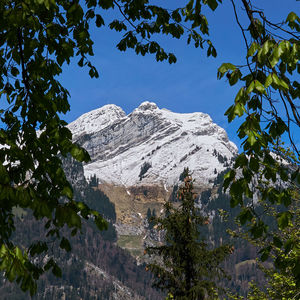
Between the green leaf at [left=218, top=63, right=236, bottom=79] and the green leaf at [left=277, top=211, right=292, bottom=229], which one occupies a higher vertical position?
the green leaf at [left=218, top=63, right=236, bottom=79]

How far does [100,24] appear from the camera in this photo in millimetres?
7367

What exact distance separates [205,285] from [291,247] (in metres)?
18.7

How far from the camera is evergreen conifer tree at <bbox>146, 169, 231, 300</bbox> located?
2242 cm

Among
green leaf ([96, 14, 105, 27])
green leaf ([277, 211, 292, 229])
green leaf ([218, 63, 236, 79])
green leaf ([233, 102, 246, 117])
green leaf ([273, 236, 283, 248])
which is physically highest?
green leaf ([96, 14, 105, 27])

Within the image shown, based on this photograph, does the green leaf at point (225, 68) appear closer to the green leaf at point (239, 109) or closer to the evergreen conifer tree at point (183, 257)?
the green leaf at point (239, 109)

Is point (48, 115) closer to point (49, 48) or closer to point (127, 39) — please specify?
point (49, 48)

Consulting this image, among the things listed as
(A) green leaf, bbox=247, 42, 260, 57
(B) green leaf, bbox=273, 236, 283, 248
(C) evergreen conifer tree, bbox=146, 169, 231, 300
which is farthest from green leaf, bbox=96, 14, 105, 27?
(C) evergreen conifer tree, bbox=146, 169, 231, 300

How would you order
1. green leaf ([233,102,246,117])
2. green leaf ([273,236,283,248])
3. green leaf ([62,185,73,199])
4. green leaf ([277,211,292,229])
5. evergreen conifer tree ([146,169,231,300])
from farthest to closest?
evergreen conifer tree ([146,169,231,300]), green leaf ([62,185,73,199]), green leaf ([273,236,283,248]), green leaf ([277,211,292,229]), green leaf ([233,102,246,117])

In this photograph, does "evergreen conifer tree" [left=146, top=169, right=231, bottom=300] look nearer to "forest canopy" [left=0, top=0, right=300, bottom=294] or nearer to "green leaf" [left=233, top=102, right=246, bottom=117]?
"forest canopy" [left=0, top=0, right=300, bottom=294]

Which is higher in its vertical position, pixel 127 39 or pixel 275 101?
pixel 127 39

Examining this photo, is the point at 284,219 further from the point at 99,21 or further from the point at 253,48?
the point at 99,21

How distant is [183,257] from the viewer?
2350 cm

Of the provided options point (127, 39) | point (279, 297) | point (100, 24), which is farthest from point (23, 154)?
point (279, 297)

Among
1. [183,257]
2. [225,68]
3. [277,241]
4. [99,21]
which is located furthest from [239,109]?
[183,257]
